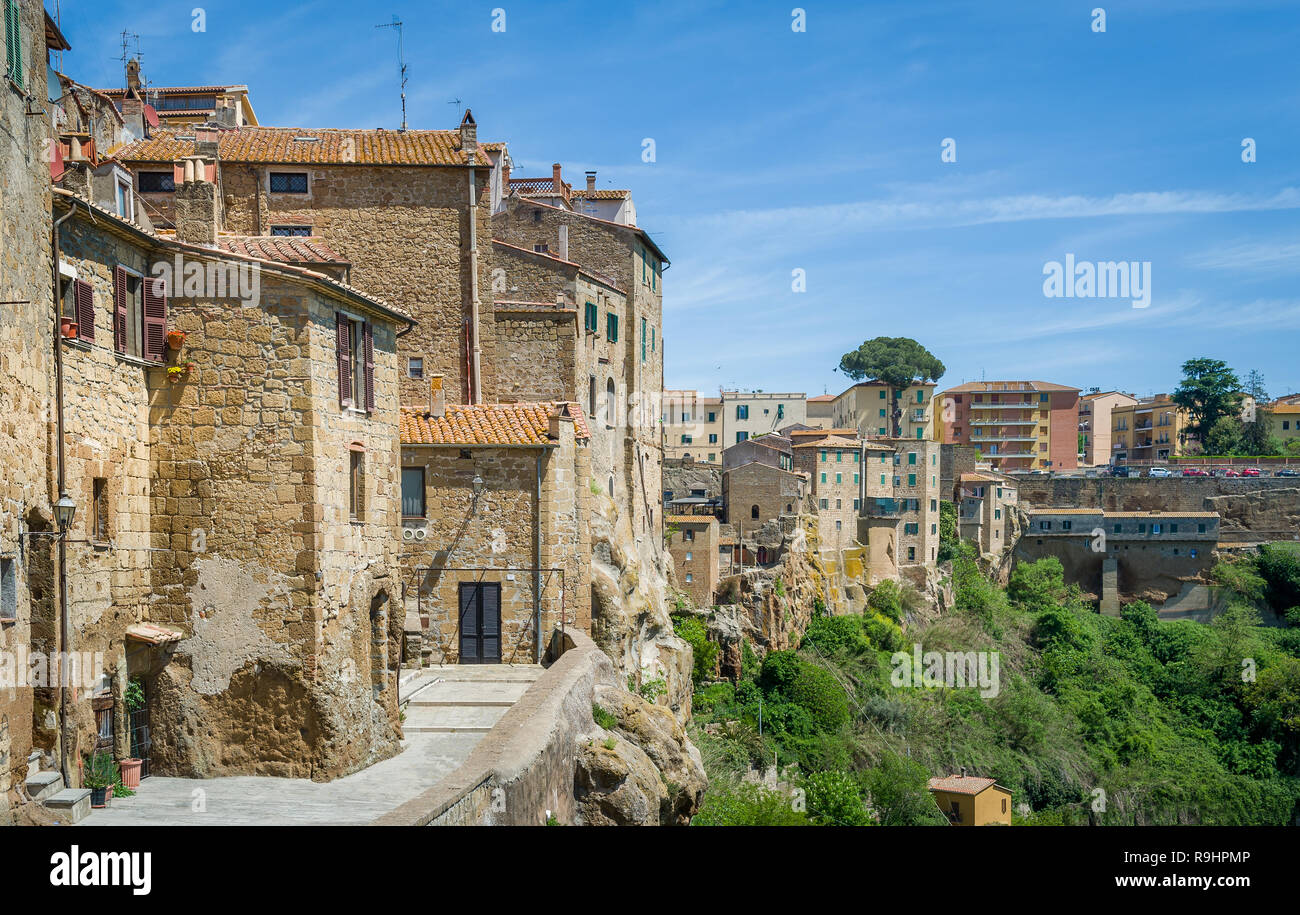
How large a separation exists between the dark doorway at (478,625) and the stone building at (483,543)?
2 centimetres

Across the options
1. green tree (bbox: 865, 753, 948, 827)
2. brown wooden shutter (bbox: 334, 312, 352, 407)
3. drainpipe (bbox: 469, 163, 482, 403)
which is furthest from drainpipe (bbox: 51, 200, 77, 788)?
green tree (bbox: 865, 753, 948, 827)

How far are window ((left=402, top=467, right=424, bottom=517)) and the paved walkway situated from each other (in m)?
4.61

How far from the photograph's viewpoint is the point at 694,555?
59.5 metres

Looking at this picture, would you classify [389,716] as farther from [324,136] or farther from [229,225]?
[324,136]

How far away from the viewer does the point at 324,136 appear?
103 feet

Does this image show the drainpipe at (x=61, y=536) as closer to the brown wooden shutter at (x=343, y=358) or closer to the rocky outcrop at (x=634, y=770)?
the brown wooden shutter at (x=343, y=358)

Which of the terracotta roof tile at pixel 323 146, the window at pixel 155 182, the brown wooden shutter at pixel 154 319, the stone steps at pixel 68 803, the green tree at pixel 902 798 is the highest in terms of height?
→ the terracotta roof tile at pixel 323 146

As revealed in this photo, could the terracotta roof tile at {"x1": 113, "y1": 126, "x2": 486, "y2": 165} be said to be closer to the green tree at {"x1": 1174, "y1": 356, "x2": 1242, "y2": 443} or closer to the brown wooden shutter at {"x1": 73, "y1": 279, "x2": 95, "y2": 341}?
the brown wooden shutter at {"x1": 73, "y1": 279, "x2": 95, "y2": 341}

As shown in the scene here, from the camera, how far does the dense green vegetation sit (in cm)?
5072

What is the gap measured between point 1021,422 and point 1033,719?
2569 inches

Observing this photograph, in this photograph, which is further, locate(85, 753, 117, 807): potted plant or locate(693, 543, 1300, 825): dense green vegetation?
locate(693, 543, 1300, 825): dense green vegetation

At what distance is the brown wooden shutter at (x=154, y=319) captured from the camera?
1488 centimetres

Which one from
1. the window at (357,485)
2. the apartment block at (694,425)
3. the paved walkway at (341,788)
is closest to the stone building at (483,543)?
the paved walkway at (341,788)
